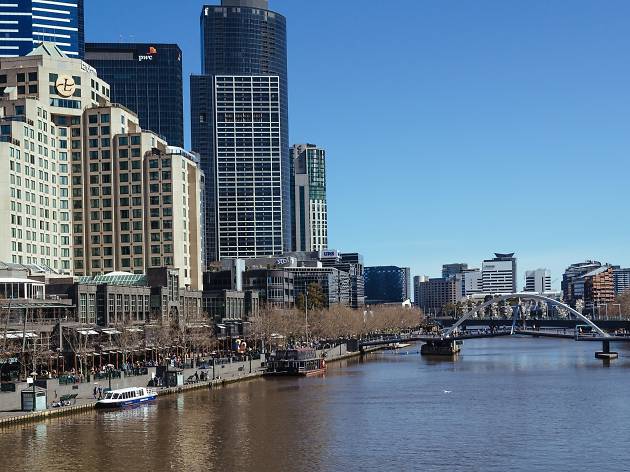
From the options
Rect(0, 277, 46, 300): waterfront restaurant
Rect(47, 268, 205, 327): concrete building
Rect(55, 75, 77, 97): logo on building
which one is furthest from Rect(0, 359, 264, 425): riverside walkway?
Rect(55, 75, 77, 97): logo on building

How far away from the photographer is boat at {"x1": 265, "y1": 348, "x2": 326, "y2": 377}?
150 m

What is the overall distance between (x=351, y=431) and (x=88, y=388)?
32.3 meters

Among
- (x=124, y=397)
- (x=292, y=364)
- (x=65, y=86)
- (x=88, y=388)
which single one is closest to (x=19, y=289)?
(x=88, y=388)

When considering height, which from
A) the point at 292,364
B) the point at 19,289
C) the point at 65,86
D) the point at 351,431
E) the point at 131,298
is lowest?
the point at 351,431

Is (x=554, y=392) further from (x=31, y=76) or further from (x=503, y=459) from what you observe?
(x=31, y=76)

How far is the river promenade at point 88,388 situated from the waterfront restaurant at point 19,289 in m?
19.3

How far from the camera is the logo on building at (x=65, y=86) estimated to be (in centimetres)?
17225

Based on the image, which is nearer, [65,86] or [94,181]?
[65,86]

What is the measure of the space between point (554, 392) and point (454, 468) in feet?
174

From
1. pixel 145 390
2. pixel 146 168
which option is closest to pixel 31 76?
pixel 146 168

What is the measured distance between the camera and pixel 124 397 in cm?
10281

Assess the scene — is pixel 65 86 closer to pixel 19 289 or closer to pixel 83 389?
pixel 19 289

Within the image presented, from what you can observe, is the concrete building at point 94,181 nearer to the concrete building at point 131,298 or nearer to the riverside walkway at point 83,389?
the concrete building at point 131,298

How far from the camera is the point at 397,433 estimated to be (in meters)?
86.1
